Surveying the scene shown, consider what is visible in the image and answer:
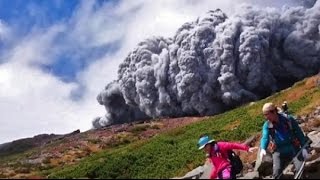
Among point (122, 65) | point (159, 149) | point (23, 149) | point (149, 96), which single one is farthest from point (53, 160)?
point (122, 65)

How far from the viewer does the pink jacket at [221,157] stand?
48.8ft

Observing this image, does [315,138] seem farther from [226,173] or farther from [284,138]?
→ [226,173]

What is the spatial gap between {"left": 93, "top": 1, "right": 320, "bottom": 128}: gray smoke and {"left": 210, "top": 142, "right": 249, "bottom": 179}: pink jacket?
69304mm

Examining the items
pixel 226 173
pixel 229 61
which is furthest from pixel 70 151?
pixel 226 173

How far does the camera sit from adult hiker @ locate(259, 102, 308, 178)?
587 inches

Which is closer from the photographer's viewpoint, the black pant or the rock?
the black pant

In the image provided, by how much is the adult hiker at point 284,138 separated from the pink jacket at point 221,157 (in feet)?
2.30

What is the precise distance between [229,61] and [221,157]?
72680mm

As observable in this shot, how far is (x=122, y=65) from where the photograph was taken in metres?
106

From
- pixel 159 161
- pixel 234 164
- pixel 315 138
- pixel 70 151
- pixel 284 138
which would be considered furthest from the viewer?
pixel 70 151

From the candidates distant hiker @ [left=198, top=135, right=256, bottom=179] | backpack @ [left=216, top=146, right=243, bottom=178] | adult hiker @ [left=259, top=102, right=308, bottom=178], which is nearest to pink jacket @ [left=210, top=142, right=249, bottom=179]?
distant hiker @ [left=198, top=135, right=256, bottom=179]

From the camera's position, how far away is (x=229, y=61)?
8706 centimetres

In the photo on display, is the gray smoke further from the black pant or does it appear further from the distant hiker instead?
the distant hiker

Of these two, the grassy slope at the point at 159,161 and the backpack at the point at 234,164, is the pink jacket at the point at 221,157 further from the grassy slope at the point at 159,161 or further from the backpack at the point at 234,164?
the grassy slope at the point at 159,161
